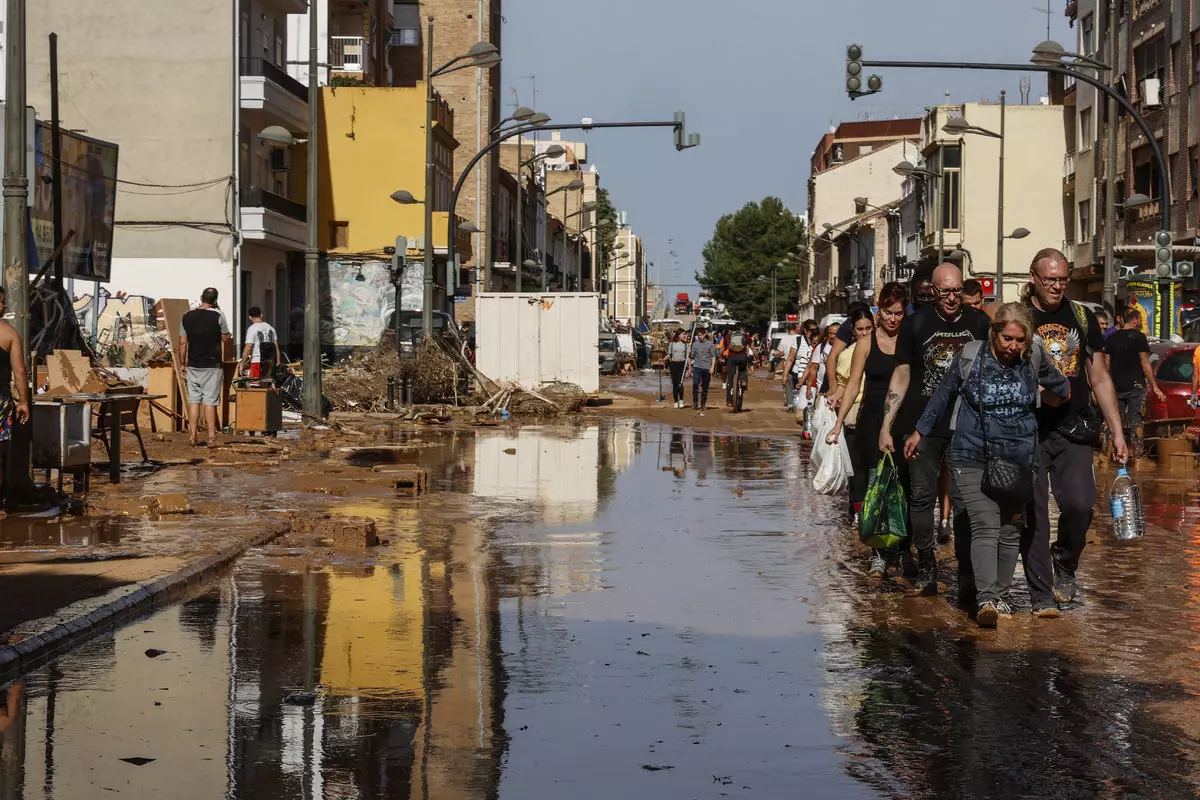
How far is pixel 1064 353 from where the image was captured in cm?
918

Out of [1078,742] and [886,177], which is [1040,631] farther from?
[886,177]

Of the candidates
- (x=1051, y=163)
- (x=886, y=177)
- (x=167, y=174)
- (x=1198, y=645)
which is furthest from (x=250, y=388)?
(x=886, y=177)

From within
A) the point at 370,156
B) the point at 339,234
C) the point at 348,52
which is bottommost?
the point at 339,234

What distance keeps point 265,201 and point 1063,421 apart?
3578 centimetres

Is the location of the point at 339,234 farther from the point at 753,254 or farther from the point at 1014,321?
the point at 753,254

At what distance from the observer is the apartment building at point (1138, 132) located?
43469 mm

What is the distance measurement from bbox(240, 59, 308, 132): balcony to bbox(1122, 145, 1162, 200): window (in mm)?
22888

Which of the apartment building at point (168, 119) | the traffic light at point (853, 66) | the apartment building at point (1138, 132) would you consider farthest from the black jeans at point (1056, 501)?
the apartment building at point (168, 119)

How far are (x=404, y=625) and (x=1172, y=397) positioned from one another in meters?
15.7

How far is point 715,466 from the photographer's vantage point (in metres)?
20.6

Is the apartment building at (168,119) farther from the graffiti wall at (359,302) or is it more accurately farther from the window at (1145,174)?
the window at (1145,174)

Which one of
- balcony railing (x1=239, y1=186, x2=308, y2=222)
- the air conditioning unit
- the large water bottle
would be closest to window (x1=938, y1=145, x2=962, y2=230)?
the air conditioning unit

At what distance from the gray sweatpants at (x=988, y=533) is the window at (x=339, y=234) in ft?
150

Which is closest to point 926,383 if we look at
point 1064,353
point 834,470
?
point 1064,353
